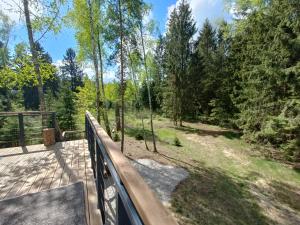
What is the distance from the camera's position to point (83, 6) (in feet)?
23.8

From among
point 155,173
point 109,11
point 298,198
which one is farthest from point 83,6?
point 298,198

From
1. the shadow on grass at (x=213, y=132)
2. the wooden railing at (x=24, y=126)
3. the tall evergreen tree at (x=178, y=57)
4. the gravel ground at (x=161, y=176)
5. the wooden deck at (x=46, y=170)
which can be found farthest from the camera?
the tall evergreen tree at (x=178, y=57)

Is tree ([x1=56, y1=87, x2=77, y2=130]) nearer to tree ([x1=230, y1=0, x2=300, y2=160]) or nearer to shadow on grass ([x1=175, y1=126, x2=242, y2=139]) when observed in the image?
shadow on grass ([x1=175, y1=126, x2=242, y2=139])

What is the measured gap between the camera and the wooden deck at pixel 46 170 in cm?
256

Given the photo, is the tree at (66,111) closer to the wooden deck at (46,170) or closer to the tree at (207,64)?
the wooden deck at (46,170)

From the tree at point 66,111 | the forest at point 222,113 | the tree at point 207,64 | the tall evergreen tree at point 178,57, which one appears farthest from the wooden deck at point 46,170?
the tree at point 207,64

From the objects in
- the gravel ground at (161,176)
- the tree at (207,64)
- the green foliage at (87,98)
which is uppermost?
the tree at (207,64)

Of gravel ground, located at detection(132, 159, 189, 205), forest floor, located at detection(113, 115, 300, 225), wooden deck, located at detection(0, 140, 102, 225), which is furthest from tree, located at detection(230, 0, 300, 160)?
wooden deck, located at detection(0, 140, 102, 225)

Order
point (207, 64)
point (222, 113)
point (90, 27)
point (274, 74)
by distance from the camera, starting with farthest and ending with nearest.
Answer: point (207, 64)
point (222, 113)
point (274, 74)
point (90, 27)

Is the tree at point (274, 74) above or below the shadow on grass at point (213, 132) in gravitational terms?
above

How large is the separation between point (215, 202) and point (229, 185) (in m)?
1.26

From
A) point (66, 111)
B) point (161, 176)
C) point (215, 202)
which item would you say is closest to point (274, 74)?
point (215, 202)

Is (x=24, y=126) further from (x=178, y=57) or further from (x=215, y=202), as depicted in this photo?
(x=178, y=57)

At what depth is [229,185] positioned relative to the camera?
609 cm
